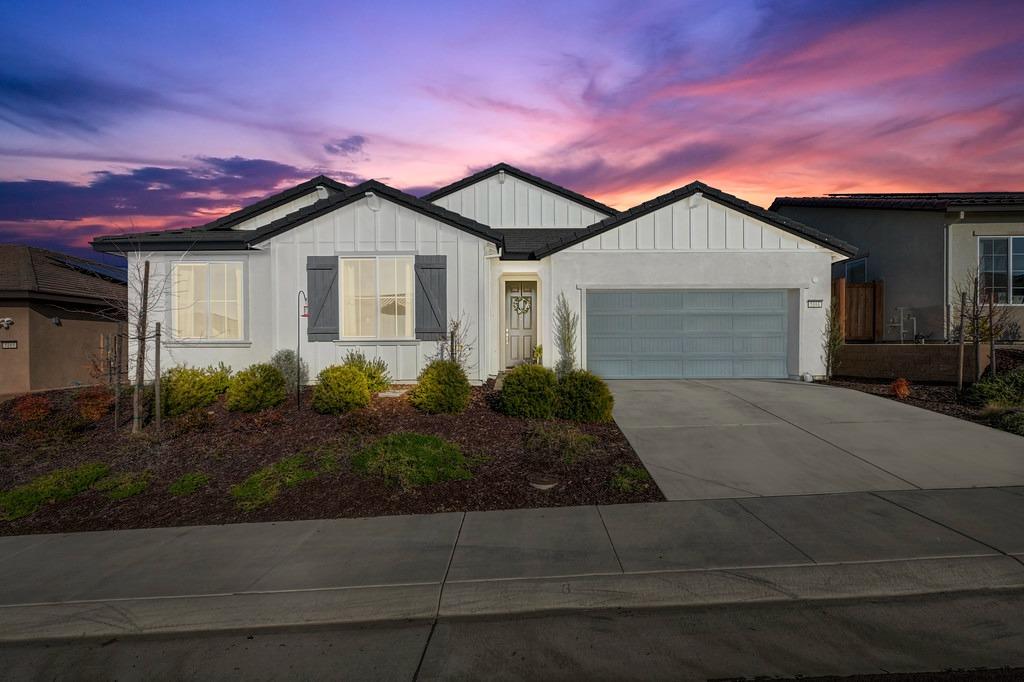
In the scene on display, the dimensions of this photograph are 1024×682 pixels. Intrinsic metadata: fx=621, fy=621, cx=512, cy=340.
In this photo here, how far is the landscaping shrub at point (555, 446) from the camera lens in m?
7.96

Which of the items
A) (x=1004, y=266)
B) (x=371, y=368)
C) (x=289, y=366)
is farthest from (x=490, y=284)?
(x=1004, y=266)

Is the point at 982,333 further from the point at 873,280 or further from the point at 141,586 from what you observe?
the point at 141,586

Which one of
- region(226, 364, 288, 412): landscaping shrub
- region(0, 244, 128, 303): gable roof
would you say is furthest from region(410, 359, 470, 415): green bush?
region(0, 244, 128, 303): gable roof

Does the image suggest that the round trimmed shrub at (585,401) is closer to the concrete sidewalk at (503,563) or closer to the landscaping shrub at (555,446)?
the landscaping shrub at (555,446)

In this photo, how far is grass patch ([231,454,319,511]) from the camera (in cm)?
694

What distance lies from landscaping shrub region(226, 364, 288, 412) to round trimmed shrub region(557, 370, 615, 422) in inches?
197

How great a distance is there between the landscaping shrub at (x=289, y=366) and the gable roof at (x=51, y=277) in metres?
5.33

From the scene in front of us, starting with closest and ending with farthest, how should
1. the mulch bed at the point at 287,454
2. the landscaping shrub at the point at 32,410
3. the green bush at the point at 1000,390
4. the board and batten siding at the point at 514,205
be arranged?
1. the mulch bed at the point at 287,454
2. the landscaping shrub at the point at 32,410
3. the green bush at the point at 1000,390
4. the board and batten siding at the point at 514,205

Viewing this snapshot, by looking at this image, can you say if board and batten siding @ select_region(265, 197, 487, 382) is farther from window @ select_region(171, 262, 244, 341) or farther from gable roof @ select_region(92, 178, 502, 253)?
window @ select_region(171, 262, 244, 341)

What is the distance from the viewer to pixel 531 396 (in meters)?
9.90

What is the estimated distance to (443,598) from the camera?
448 cm

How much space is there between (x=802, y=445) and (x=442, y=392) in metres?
5.40

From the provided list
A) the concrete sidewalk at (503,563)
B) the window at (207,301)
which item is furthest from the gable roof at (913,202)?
the window at (207,301)

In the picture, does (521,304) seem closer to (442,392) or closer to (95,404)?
(442,392)
